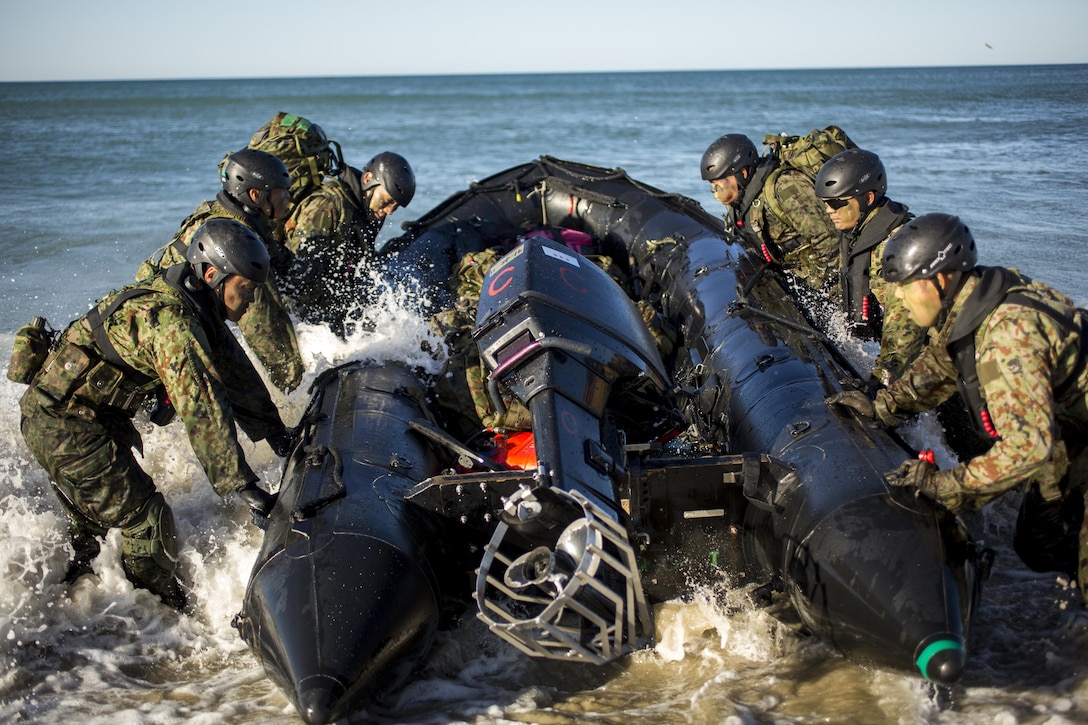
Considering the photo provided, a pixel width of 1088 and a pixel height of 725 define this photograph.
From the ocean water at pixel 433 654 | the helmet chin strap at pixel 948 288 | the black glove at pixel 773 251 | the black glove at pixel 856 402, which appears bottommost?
the ocean water at pixel 433 654

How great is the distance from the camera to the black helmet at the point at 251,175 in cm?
551

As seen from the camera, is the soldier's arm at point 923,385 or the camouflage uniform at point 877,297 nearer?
the soldier's arm at point 923,385

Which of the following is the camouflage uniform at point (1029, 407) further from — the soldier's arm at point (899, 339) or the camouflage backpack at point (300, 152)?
the camouflage backpack at point (300, 152)

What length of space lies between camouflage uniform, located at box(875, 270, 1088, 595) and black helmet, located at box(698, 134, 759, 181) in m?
2.91

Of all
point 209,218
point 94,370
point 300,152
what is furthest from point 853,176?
point 94,370

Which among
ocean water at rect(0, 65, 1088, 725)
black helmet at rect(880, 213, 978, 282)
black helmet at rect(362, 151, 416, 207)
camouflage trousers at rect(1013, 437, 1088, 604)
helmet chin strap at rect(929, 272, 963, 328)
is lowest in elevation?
ocean water at rect(0, 65, 1088, 725)

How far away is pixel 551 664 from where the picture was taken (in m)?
3.90

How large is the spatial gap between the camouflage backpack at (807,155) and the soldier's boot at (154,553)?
4178 millimetres

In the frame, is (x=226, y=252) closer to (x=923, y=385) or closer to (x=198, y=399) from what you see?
(x=198, y=399)

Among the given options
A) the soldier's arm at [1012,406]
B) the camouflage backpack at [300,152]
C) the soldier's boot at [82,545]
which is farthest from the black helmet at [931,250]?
the camouflage backpack at [300,152]

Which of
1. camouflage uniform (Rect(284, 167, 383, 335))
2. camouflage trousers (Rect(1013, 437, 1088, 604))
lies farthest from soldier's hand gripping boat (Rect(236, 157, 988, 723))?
camouflage uniform (Rect(284, 167, 383, 335))

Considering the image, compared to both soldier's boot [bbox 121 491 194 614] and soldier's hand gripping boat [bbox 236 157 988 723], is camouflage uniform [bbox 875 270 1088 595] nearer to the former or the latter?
soldier's hand gripping boat [bbox 236 157 988 723]

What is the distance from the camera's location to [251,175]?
5.50 m

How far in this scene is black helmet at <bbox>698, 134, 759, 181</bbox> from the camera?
21.1ft
